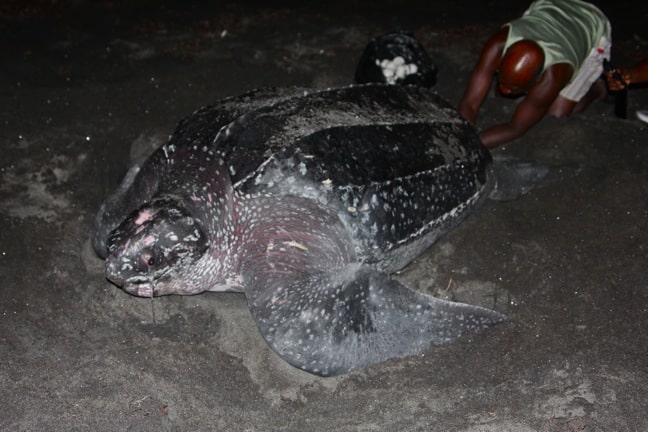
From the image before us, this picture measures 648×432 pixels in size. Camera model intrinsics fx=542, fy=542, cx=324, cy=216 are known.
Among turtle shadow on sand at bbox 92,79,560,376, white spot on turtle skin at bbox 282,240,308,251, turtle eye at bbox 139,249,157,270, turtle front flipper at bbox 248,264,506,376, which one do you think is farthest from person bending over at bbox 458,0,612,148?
turtle eye at bbox 139,249,157,270

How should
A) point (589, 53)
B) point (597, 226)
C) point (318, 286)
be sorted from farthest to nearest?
point (589, 53) → point (597, 226) → point (318, 286)

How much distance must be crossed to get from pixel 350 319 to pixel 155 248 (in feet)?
2.34

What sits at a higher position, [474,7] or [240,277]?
[474,7]

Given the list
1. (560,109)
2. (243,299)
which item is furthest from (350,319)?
(560,109)

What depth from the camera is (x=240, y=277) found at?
209 centimetres

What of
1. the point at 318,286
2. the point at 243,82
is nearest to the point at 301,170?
the point at 318,286

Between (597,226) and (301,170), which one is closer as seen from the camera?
(301,170)

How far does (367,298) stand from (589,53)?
2.03 m

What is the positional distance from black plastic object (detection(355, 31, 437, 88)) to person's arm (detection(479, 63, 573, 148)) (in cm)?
54

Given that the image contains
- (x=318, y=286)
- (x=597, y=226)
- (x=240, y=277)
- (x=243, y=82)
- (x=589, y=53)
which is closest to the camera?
(x=318, y=286)

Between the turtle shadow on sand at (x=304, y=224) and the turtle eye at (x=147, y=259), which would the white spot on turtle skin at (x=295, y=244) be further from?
the turtle eye at (x=147, y=259)

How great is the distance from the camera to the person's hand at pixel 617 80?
3.01 meters

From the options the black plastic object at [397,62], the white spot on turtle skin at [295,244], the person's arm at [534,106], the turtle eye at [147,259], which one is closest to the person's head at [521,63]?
the person's arm at [534,106]

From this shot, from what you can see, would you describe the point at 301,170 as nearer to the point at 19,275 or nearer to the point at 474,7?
the point at 19,275
